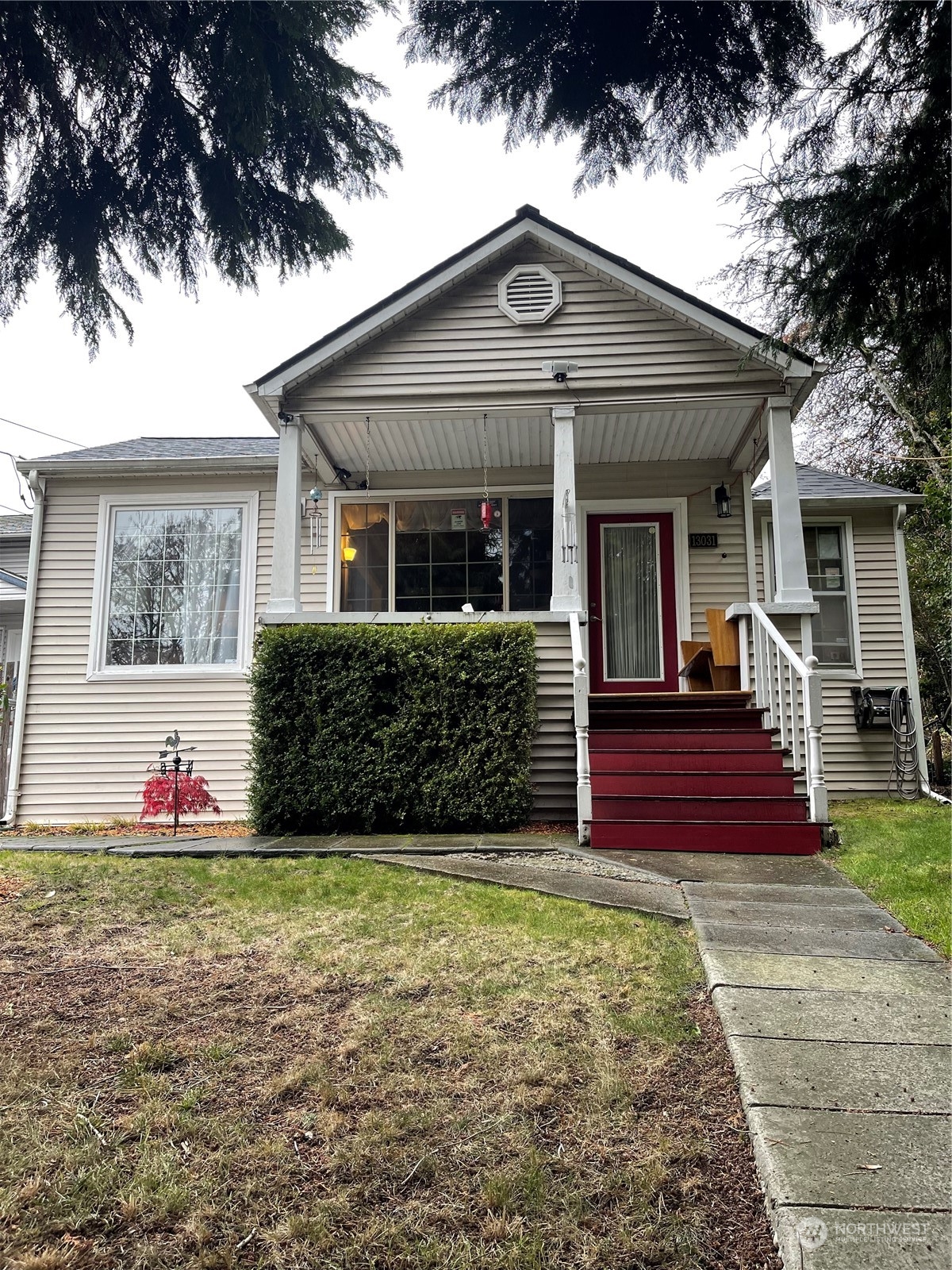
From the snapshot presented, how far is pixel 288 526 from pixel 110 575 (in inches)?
114

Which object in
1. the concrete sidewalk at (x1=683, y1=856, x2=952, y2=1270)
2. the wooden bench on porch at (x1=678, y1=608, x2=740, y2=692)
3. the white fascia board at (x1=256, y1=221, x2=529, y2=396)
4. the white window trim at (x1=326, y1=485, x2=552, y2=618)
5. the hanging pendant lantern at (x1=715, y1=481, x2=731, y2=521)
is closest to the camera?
the concrete sidewalk at (x1=683, y1=856, x2=952, y2=1270)

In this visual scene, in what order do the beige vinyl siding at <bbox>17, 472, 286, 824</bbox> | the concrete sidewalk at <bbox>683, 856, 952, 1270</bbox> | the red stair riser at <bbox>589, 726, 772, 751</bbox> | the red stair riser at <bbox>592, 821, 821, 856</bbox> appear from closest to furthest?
1. the concrete sidewalk at <bbox>683, 856, 952, 1270</bbox>
2. the red stair riser at <bbox>592, 821, 821, 856</bbox>
3. the red stair riser at <bbox>589, 726, 772, 751</bbox>
4. the beige vinyl siding at <bbox>17, 472, 286, 824</bbox>

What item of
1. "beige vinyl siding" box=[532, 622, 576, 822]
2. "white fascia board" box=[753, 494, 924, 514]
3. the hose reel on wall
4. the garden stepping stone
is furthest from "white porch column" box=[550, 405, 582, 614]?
the hose reel on wall

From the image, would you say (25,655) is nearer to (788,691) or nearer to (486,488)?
(486,488)

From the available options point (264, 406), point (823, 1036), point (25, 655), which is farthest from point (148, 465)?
point (823, 1036)

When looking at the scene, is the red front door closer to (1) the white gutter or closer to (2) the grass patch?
(2) the grass patch

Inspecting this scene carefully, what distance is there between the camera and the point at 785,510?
695 cm

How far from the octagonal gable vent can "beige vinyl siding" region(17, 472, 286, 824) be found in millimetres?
3419

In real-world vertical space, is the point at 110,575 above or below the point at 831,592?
above

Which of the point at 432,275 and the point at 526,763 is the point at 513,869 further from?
the point at 432,275

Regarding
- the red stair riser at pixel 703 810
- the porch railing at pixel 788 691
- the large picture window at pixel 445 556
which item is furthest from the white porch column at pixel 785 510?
the large picture window at pixel 445 556

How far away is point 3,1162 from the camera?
188cm

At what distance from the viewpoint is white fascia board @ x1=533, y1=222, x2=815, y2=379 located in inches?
276

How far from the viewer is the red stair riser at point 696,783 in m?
5.60
